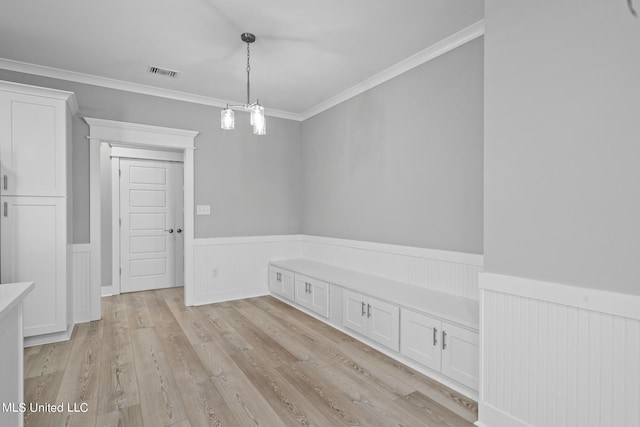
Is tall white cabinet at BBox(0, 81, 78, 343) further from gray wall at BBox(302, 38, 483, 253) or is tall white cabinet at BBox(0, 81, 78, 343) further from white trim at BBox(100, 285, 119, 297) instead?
gray wall at BBox(302, 38, 483, 253)

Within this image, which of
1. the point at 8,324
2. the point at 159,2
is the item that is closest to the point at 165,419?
the point at 8,324

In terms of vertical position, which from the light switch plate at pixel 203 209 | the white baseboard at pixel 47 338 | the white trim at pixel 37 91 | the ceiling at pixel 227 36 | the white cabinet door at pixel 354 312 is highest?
the ceiling at pixel 227 36

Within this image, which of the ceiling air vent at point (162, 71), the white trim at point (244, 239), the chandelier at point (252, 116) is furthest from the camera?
the white trim at point (244, 239)

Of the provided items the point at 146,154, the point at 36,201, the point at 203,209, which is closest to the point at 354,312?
the point at 203,209

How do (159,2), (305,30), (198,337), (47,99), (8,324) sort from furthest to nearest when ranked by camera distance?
(198,337)
(47,99)
(305,30)
(159,2)
(8,324)

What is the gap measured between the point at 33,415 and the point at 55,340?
140 cm

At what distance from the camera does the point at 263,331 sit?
3434 millimetres

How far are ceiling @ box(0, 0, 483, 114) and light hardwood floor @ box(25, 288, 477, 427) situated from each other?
2711mm

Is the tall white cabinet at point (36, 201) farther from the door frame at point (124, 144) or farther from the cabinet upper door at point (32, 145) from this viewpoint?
the door frame at point (124, 144)

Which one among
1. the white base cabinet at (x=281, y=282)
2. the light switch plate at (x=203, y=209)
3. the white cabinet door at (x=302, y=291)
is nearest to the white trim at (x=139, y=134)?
the light switch plate at (x=203, y=209)

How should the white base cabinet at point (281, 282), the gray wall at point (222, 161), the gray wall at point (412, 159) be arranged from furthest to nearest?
the white base cabinet at point (281, 282)
the gray wall at point (222, 161)
the gray wall at point (412, 159)

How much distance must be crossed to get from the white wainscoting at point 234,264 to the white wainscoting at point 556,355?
3.42 m

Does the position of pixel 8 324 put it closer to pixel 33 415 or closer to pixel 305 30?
pixel 33 415

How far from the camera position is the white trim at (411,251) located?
2760mm
